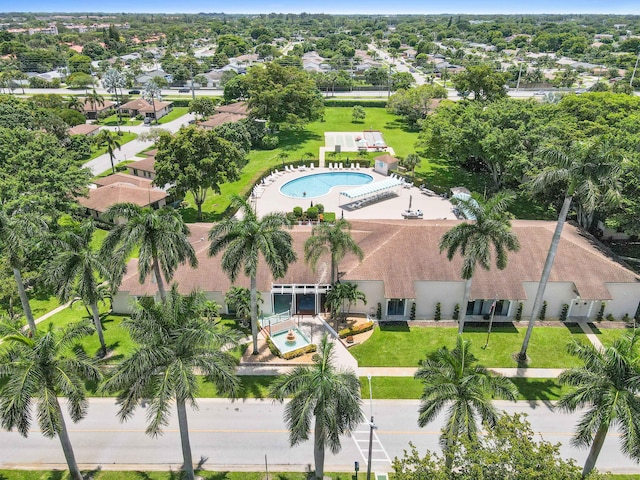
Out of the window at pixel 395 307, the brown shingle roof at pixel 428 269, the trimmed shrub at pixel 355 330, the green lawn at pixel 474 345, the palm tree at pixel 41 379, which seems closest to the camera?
the palm tree at pixel 41 379

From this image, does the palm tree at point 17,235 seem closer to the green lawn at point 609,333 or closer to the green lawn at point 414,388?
the green lawn at point 414,388

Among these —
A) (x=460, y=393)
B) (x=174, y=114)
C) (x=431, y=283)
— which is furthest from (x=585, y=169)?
(x=174, y=114)

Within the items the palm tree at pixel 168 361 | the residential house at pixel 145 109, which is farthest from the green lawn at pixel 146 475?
the residential house at pixel 145 109

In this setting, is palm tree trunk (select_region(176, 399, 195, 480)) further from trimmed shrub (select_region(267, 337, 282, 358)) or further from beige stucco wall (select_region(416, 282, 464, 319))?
beige stucco wall (select_region(416, 282, 464, 319))

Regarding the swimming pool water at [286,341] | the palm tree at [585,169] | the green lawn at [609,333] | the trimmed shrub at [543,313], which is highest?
the palm tree at [585,169]

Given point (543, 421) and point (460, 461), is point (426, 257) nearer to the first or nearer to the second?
point (543, 421)

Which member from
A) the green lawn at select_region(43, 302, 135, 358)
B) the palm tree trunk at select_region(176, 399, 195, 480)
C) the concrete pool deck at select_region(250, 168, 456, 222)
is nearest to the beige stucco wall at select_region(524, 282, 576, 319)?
the concrete pool deck at select_region(250, 168, 456, 222)
